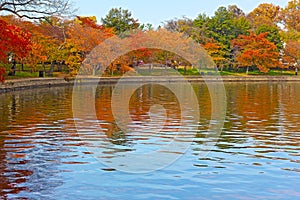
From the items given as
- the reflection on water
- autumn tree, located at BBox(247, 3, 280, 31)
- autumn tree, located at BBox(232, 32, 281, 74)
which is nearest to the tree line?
autumn tree, located at BBox(232, 32, 281, 74)

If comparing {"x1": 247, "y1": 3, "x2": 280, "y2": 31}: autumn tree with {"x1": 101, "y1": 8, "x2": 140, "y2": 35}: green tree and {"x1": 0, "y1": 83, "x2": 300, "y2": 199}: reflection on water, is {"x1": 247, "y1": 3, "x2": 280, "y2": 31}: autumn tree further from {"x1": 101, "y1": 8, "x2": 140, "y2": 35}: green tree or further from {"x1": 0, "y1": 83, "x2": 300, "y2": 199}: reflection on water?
{"x1": 0, "y1": 83, "x2": 300, "y2": 199}: reflection on water

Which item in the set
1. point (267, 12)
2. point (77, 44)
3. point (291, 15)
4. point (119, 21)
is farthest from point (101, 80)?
point (267, 12)

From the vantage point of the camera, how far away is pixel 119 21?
7994 centimetres

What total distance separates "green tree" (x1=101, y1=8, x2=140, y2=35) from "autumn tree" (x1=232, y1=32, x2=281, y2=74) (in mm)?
17694

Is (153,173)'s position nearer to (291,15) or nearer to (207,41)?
(207,41)

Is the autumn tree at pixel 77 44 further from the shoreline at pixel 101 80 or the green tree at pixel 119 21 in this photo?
the green tree at pixel 119 21

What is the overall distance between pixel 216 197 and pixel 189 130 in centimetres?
822

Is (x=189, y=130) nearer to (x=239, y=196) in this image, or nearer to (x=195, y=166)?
(x=195, y=166)

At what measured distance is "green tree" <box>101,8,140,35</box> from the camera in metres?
79.4

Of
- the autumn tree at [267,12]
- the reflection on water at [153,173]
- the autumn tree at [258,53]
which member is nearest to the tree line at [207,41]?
the autumn tree at [258,53]

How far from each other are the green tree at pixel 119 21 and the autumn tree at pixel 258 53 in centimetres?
1769

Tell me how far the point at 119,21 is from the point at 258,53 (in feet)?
77.3

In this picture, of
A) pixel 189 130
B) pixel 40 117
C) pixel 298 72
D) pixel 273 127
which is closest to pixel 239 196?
pixel 189 130

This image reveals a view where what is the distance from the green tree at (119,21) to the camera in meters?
79.4
